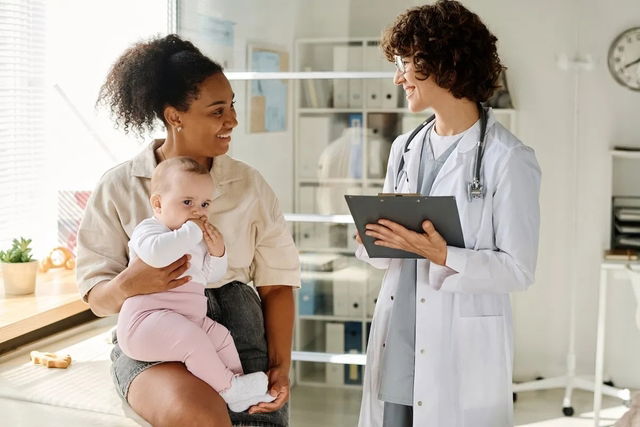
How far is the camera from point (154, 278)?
1844mm

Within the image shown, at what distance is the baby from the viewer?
1826 mm

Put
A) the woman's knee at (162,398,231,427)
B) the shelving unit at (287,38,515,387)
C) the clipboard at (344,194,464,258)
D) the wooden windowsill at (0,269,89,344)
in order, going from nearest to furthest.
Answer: the woman's knee at (162,398,231,427) → the clipboard at (344,194,464,258) → the wooden windowsill at (0,269,89,344) → the shelving unit at (287,38,515,387)

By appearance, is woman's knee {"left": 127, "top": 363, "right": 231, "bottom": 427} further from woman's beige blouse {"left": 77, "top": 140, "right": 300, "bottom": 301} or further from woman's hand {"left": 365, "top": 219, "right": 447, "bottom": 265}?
woman's hand {"left": 365, "top": 219, "right": 447, "bottom": 265}

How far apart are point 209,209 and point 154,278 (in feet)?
0.92

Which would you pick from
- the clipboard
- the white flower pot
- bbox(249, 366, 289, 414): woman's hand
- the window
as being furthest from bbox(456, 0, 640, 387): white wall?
bbox(249, 366, 289, 414): woman's hand

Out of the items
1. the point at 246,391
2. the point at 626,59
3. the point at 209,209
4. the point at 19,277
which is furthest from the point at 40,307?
the point at 626,59

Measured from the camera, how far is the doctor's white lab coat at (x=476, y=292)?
199 cm

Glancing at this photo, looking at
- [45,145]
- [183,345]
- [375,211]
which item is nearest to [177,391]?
[183,345]

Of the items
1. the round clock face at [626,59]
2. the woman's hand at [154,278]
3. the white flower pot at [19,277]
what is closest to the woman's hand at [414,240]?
the woman's hand at [154,278]

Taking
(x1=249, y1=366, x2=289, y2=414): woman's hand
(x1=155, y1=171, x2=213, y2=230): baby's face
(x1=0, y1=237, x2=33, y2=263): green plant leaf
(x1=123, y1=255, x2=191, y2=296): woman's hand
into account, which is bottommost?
(x1=249, y1=366, x2=289, y2=414): woman's hand

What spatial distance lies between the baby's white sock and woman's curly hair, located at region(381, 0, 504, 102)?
82 cm

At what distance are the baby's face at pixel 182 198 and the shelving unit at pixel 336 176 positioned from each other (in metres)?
1.54

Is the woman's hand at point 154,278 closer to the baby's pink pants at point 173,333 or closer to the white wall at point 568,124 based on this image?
the baby's pink pants at point 173,333

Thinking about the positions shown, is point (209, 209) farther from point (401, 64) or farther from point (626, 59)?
point (626, 59)
